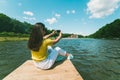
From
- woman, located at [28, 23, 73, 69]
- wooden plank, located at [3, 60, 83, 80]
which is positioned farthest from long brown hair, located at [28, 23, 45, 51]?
wooden plank, located at [3, 60, 83, 80]

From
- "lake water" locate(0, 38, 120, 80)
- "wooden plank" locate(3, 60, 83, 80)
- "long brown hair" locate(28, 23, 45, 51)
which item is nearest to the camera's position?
"wooden plank" locate(3, 60, 83, 80)

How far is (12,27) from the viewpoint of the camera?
130 meters

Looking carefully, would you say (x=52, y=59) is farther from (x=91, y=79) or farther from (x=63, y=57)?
(x=91, y=79)

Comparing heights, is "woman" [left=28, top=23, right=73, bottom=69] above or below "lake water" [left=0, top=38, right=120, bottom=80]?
above

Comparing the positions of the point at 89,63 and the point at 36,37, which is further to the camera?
the point at 89,63

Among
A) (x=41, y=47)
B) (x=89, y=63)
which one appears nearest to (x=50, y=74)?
(x=41, y=47)

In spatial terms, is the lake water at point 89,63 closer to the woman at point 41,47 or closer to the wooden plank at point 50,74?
the wooden plank at point 50,74

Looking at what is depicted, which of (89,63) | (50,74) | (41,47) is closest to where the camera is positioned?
(50,74)

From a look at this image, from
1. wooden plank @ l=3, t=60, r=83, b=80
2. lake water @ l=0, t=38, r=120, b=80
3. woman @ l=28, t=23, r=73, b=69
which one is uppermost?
woman @ l=28, t=23, r=73, b=69

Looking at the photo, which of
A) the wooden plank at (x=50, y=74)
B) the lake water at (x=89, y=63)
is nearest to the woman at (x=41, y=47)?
the wooden plank at (x=50, y=74)

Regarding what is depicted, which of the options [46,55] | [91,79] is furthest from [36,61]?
[91,79]

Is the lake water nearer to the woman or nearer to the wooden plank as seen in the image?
the wooden plank

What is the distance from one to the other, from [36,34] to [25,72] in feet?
5.30

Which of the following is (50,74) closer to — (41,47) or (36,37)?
(41,47)
